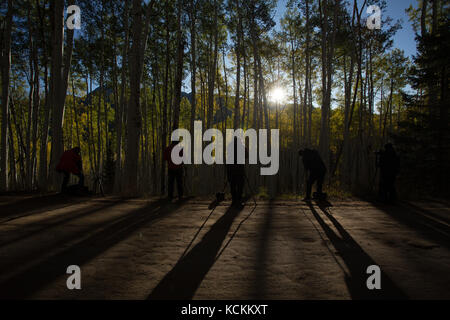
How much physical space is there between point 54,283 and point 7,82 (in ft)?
39.6

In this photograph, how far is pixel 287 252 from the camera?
3420 millimetres

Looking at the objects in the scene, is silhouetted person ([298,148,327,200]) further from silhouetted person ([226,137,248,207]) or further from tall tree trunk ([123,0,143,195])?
tall tree trunk ([123,0,143,195])

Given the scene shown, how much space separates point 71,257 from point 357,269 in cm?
328

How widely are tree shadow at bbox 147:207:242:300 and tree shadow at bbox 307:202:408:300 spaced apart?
1418 mm

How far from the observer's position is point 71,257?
125 inches

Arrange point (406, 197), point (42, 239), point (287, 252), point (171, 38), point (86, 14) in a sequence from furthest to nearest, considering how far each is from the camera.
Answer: point (171, 38), point (86, 14), point (406, 197), point (42, 239), point (287, 252)

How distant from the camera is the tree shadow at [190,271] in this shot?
2.30 m

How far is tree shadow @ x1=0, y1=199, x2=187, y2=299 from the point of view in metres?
2.36

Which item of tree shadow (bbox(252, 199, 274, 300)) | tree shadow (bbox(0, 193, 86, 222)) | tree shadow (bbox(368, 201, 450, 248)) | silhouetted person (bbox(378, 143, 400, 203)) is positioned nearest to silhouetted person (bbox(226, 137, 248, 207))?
tree shadow (bbox(252, 199, 274, 300))

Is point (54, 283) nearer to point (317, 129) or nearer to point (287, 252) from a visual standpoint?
point (287, 252)

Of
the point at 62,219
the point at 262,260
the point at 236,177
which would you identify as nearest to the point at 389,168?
the point at 236,177

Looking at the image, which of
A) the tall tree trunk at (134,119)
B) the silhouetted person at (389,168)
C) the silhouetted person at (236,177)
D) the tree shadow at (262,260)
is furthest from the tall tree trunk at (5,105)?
the silhouetted person at (389,168)
